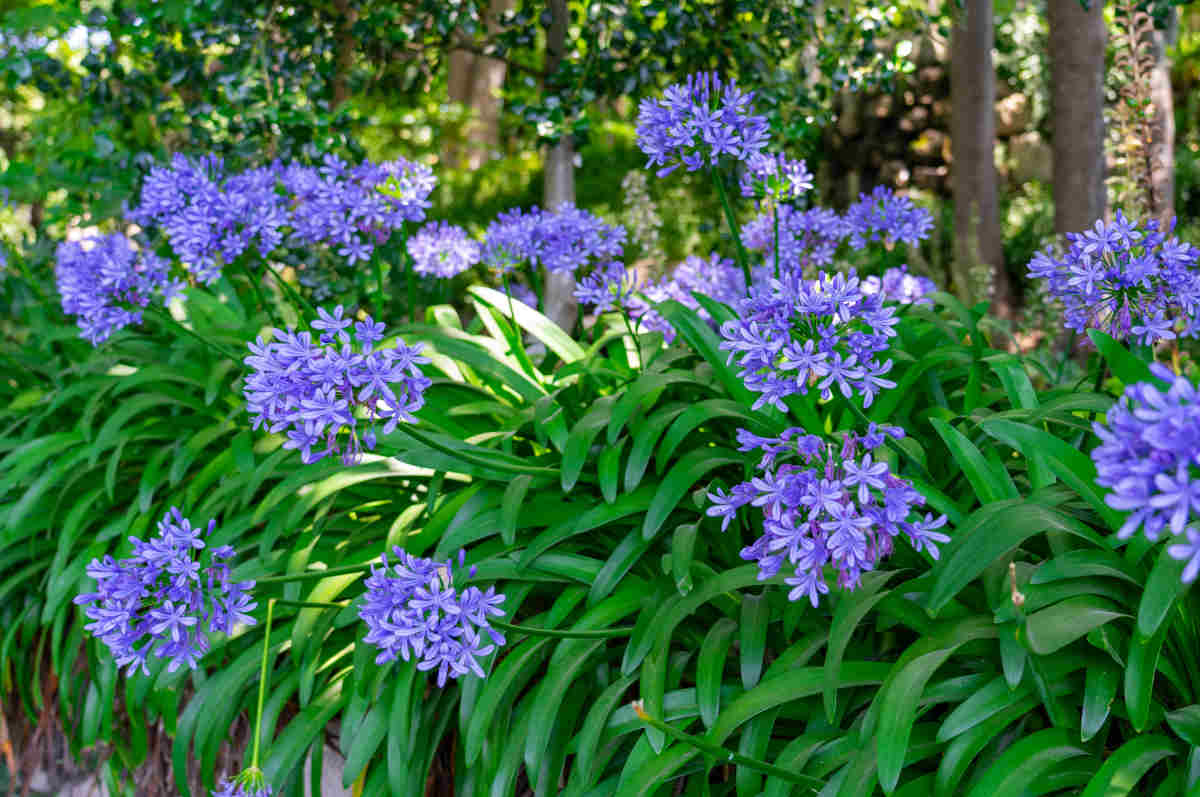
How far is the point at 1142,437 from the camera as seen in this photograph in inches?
39.4

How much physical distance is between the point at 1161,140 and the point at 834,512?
12.5 ft

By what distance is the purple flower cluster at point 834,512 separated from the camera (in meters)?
1.38

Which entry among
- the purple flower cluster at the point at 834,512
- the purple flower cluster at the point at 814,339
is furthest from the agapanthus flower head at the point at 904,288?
the purple flower cluster at the point at 834,512

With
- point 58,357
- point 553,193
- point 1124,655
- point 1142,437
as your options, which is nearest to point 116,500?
point 58,357

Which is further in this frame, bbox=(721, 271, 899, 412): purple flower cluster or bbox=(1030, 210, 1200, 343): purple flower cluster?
bbox=(1030, 210, 1200, 343): purple flower cluster

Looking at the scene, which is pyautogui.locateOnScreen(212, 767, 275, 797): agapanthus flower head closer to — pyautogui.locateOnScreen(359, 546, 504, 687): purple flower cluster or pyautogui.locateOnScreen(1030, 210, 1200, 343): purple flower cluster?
pyautogui.locateOnScreen(359, 546, 504, 687): purple flower cluster

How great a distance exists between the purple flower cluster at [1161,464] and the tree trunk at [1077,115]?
3183 millimetres

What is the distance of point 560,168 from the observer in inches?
167

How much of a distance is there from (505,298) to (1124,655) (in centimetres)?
180

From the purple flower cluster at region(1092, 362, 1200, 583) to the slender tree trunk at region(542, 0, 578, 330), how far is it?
325 cm

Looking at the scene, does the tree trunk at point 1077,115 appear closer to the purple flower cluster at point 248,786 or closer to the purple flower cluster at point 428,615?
the purple flower cluster at point 428,615

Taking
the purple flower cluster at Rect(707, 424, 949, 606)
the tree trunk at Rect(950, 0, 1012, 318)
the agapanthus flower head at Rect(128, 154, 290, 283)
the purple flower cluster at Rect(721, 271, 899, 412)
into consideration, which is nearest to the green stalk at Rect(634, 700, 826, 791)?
the purple flower cluster at Rect(707, 424, 949, 606)

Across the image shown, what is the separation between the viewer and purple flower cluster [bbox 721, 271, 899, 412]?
4.99 feet

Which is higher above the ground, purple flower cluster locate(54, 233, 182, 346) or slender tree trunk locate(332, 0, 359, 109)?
slender tree trunk locate(332, 0, 359, 109)
